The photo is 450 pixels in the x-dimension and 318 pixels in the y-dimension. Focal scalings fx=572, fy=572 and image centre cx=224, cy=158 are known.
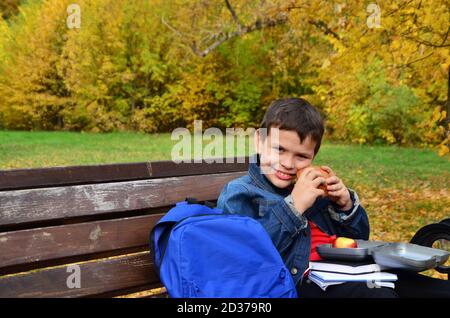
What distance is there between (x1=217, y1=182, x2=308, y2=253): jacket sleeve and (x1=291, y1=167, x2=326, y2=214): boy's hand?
0.15 feet

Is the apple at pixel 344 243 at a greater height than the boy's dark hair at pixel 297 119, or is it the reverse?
the boy's dark hair at pixel 297 119

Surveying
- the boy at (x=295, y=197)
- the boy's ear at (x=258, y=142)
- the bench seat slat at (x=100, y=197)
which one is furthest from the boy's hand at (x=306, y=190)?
the bench seat slat at (x=100, y=197)

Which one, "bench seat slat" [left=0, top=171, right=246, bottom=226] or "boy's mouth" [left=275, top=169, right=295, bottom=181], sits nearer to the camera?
"bench seat slat" [left=0, top=171, right=246, bottom=226]

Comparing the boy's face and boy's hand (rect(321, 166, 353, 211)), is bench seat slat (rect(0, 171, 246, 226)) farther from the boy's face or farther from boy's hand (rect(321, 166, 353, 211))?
boy's hand (rect(321, 166, 353, 211))

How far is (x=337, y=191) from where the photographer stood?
7.63ft

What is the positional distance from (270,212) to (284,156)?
0.96 ft

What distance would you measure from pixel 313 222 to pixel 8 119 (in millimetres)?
22667

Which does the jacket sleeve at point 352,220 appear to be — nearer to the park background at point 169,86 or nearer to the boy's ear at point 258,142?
the boy's ear at point 258,142

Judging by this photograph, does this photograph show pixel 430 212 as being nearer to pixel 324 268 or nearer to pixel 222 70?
pixel 324 268

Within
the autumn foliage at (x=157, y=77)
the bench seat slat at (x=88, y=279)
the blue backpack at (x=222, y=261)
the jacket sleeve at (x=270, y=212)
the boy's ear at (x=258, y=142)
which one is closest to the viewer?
the blue backpack at (x=222, y=261)

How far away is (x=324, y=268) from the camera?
7.11ft

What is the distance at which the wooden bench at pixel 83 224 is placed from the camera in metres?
1.97

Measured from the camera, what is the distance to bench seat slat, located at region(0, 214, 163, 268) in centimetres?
195

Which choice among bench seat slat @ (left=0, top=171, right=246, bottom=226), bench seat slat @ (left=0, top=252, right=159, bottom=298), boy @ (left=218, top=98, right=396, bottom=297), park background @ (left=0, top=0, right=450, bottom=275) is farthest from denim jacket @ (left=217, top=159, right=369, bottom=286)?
park background @ (left=0, top=0, right=450, bottom=275)
